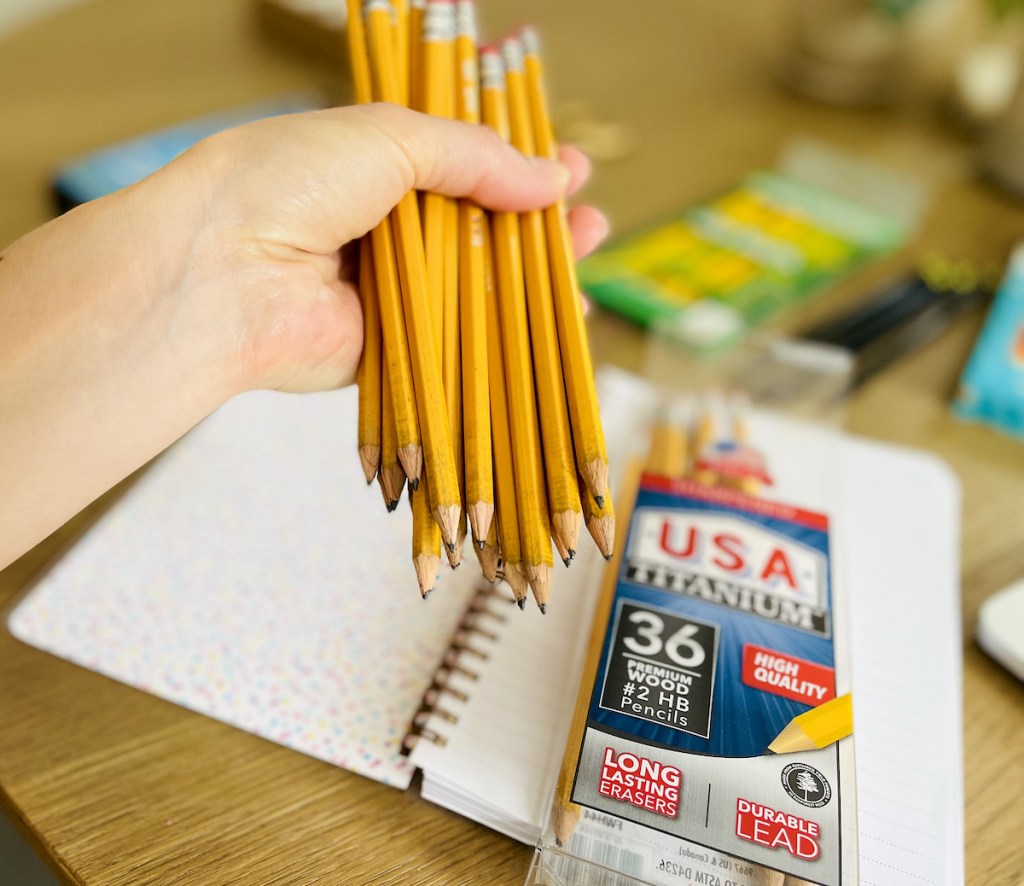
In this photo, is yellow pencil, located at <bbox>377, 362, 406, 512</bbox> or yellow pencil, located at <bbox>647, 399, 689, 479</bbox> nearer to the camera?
yellow pencil, located at <bbox>377, 362, 406, 512</bbox>

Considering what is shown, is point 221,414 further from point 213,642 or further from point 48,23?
point 48,23

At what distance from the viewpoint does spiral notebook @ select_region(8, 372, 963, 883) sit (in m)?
0.41

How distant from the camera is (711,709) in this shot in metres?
0.38

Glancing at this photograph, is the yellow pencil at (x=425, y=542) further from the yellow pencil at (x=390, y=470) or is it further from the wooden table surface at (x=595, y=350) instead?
the wooden table surface at (x=595, y=350)

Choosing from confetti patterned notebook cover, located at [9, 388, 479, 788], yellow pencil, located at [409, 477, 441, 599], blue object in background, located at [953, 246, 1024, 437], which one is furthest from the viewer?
blue object in background, located at [953, 246, 1024, 437]

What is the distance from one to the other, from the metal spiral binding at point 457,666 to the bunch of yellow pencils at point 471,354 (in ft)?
0.37

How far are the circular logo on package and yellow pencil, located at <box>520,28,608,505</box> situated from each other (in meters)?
0.14

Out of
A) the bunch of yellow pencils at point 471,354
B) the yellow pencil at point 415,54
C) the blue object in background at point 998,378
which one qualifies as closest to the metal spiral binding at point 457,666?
the bunch of yellow pencils at point 471,354

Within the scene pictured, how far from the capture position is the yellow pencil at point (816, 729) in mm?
369

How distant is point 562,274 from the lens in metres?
0.42

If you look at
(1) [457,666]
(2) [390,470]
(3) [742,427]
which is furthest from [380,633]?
(3) [742,427]

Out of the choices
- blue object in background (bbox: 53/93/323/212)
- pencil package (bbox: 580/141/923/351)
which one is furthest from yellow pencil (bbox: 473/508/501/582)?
blue object in background (bbox: 53/93/323/212)

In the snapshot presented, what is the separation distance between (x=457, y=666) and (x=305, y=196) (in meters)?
0.24

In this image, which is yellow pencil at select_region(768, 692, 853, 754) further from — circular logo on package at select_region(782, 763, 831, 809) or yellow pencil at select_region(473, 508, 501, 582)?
yellow pencil at select_region(473, 508, 501, 582)
